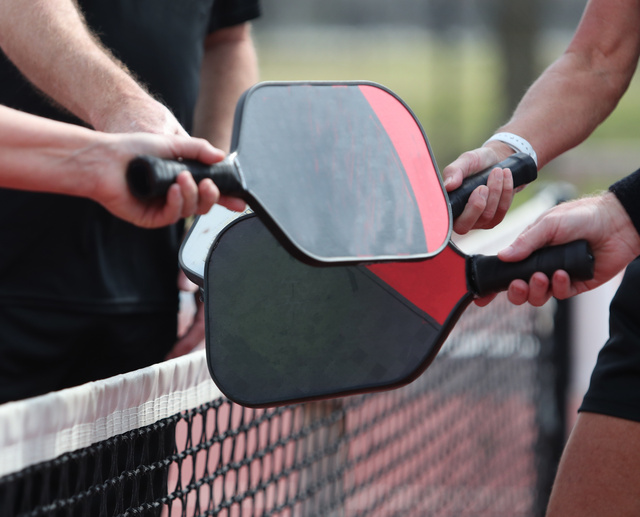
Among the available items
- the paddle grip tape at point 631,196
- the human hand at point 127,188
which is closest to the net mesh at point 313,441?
the human hand at point 127,188

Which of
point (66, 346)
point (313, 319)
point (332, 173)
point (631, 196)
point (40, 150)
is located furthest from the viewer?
point (66, 346)

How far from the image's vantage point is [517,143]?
5.54 feet

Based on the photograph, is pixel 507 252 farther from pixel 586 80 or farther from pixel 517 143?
pixel 586 80

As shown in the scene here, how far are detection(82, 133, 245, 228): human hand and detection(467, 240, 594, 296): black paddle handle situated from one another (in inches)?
20.8

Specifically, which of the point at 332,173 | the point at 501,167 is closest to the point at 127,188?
the point at 332,173

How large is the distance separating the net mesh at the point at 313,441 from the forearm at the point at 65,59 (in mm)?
429

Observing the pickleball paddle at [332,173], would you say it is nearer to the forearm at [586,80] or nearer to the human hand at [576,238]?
the human hand at [576,238]

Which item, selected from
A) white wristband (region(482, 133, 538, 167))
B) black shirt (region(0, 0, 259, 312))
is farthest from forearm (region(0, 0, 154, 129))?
white wristband (region(482, 133, 538, 167))

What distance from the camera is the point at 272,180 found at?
3.71 ft

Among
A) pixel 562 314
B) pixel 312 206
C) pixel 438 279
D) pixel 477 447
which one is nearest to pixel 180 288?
pixel 438 279

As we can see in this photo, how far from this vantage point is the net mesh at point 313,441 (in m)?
1.18

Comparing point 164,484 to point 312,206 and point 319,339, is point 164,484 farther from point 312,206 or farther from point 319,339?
point 312,206

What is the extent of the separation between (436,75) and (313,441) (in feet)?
47.8

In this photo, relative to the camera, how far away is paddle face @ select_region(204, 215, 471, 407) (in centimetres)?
135
